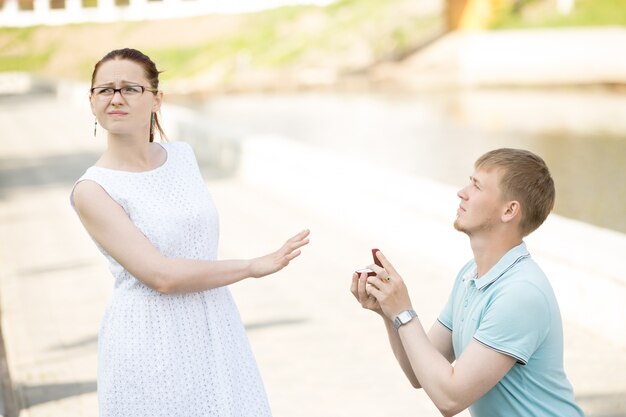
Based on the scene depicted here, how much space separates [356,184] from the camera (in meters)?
10.2

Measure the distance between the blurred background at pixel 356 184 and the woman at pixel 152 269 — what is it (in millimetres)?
2390

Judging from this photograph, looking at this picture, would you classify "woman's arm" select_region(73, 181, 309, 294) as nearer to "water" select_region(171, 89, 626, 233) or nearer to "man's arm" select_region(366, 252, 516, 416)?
"man's arm" select_region(366, 252, 516, 416)

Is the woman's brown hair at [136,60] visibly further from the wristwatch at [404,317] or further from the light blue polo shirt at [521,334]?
the light blue polo shirt at [521,334]

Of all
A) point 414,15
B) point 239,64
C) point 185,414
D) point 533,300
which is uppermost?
point 533,300

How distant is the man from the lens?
273cm

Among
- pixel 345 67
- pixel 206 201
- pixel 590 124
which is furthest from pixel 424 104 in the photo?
pixel 206 201

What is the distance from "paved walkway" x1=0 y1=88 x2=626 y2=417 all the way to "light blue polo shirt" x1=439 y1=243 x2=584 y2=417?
237 centimetres

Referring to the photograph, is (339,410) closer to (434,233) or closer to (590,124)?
(434,233)

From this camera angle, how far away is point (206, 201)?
3.04 meters

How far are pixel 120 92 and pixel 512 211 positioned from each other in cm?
110

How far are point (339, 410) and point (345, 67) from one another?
137 ft

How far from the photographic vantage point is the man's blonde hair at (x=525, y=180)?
2.84 m

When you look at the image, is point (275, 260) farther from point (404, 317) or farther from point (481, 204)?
point (481, 204)

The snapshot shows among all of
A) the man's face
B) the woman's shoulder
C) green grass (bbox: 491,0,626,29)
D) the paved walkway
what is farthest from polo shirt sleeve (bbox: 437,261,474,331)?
green grass (bbox: 491,0,626,29)
